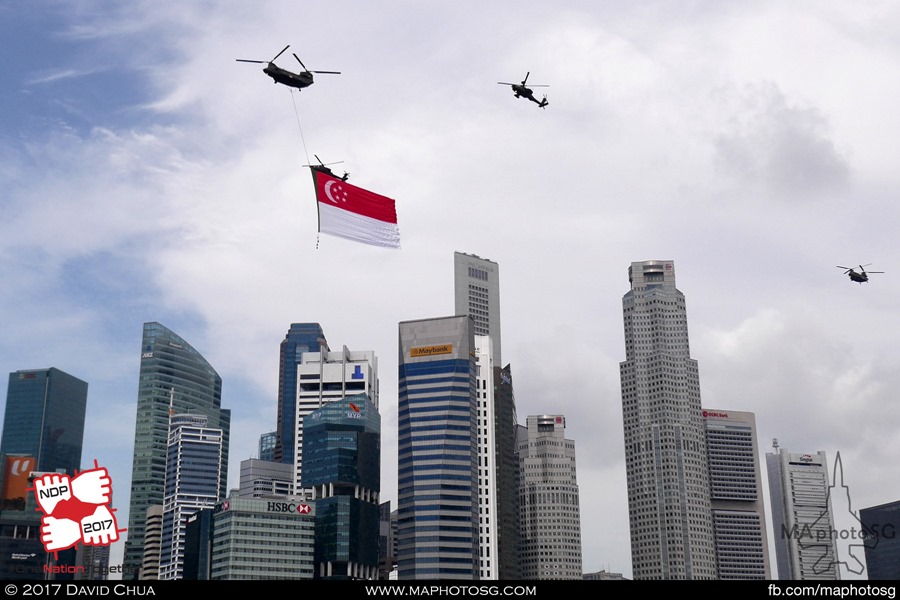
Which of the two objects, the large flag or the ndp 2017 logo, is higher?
the large flag

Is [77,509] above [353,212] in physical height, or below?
below

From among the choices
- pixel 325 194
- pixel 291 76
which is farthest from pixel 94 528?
pixel 291 76

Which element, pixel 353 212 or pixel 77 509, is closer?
pixel 77 509

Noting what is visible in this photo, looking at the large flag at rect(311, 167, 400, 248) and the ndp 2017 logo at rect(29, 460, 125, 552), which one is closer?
the ndp 2017 logo at rect(29, 460, 125, 552)
